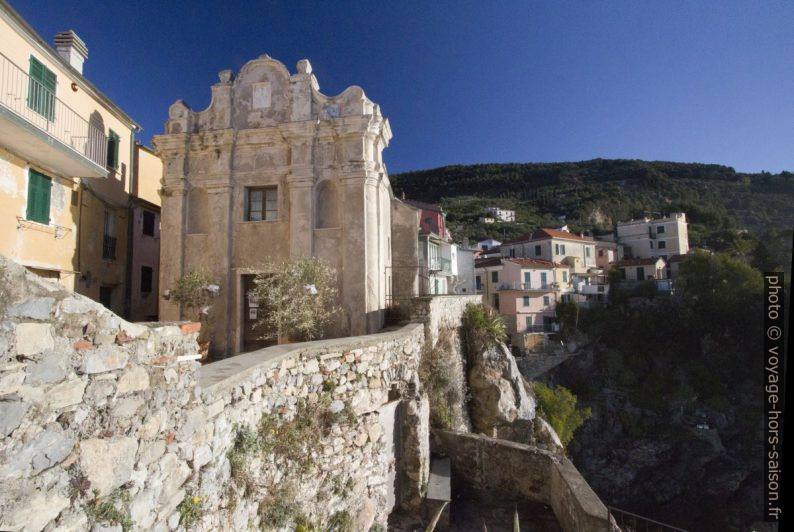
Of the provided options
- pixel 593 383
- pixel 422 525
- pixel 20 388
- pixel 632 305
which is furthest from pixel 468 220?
pixel 20 388

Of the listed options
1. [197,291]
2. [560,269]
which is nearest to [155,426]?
[197,291]

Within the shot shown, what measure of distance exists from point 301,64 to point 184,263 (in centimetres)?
696

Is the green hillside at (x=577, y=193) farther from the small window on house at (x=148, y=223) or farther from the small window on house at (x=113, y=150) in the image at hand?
the small window on house at (x=113, y=150)

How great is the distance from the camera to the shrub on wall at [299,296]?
9.83m

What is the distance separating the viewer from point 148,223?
15.4 metres

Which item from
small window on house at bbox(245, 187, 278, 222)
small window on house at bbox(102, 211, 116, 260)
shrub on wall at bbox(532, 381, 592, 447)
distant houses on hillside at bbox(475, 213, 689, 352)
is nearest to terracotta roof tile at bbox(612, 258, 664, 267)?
distant houses on hillside at bbox(475, 213, 689, 352)

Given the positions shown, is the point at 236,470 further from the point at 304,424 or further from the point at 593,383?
the point at 593,383

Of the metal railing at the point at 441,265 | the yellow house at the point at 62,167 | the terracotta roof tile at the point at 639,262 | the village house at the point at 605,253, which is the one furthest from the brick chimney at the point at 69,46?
the village house at the point at 605,253

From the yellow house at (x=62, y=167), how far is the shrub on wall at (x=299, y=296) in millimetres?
5590

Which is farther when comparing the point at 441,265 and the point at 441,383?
the point at 441,265

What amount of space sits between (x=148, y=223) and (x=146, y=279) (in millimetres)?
2108

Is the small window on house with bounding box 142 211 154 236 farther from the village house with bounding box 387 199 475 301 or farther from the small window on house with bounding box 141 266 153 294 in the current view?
the village house with bounding box 387 199 475 301

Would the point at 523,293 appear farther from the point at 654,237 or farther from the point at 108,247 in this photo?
the point at 108,247

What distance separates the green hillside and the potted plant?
3856cm
